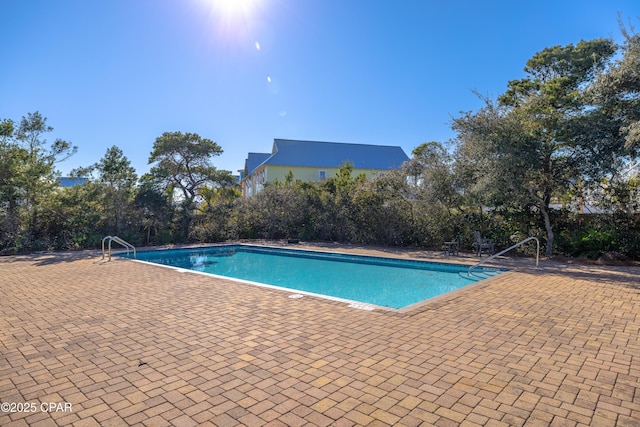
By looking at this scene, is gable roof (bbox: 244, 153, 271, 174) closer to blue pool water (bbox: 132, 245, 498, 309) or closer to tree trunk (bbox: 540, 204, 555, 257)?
blue pool water (bbox: 132, 245, 498, 309)

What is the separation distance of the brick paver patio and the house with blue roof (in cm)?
2731

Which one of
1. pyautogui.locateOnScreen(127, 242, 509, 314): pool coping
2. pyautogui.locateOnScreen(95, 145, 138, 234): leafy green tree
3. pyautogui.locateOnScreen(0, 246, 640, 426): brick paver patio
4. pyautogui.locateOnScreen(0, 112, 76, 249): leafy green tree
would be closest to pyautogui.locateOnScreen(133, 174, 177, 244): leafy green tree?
pyautogui.locateOnScreen(95, 145, 138, 234): leafy green tree

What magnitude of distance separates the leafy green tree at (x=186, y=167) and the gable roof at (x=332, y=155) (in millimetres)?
15993

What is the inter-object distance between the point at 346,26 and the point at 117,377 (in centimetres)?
1016

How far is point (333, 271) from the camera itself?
10734 millimetres

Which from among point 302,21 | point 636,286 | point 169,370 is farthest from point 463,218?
point 169,370

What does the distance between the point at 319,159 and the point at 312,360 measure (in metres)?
31.9

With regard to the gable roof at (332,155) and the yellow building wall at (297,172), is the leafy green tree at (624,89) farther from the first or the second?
the gable roof at (332,155)

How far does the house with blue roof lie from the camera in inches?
1305

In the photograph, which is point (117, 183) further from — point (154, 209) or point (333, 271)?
point (333, 271)

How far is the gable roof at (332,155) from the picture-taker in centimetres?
3375

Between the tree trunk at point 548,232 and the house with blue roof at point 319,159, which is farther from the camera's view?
the house with blue roof at point 319,159

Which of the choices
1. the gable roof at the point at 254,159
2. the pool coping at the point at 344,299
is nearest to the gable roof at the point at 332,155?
the gable roof at the point at 254,159

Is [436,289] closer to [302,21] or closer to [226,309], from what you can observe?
[226,309]
